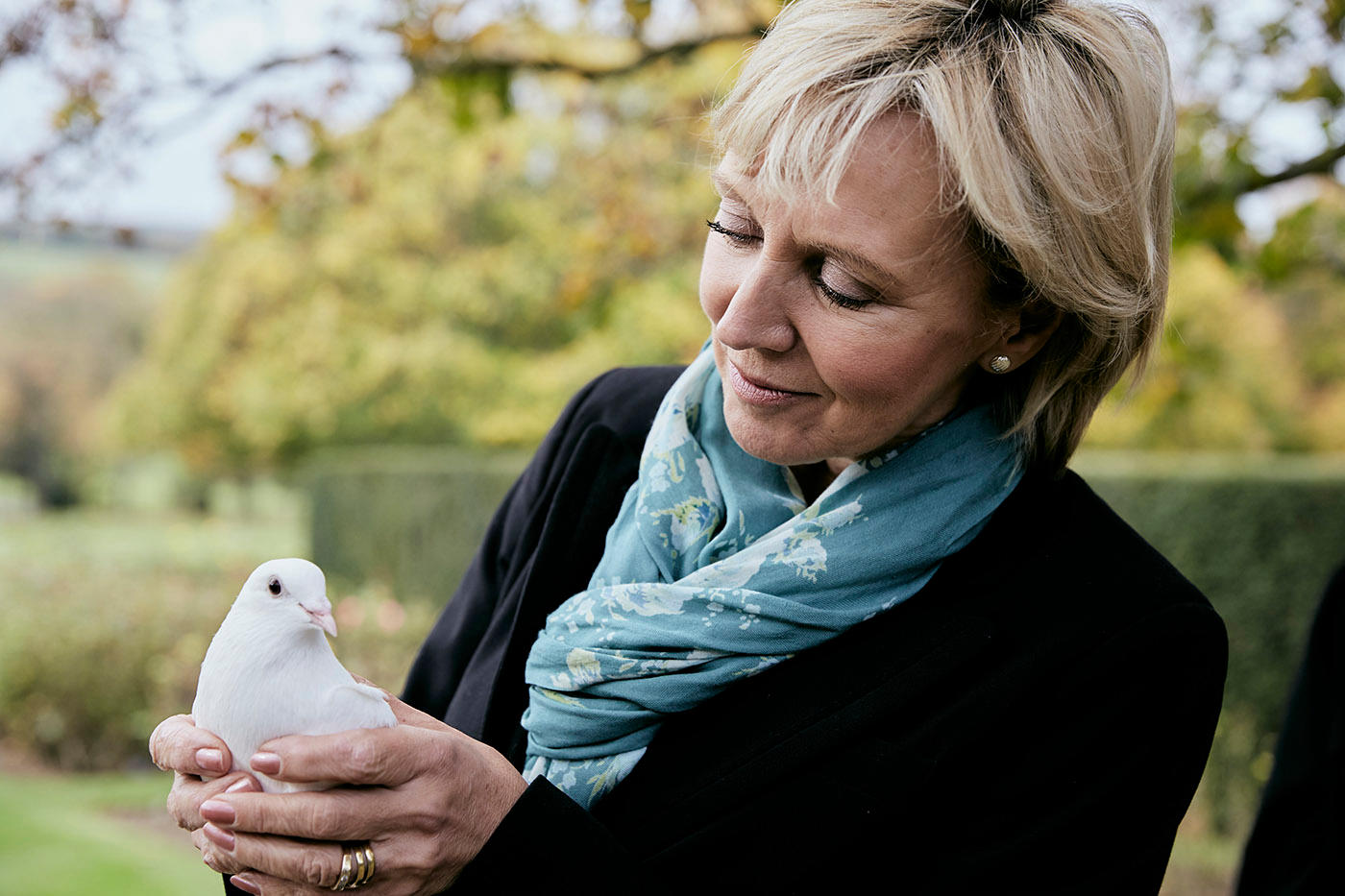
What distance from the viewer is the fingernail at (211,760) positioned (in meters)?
1.43

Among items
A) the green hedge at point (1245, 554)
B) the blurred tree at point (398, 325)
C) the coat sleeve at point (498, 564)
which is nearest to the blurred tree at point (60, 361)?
the blurred tree at point (398, 325)

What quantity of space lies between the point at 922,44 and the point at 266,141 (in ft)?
13.1

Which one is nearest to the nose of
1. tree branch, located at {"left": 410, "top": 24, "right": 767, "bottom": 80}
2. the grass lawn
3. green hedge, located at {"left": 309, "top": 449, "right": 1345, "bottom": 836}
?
tree branch, located at {"left": 410, "top": 24, "right": 767, "bottom": 80}

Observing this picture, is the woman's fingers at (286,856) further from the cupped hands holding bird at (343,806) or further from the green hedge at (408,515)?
the green hedge at (408,515)

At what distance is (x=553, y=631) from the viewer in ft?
6.04

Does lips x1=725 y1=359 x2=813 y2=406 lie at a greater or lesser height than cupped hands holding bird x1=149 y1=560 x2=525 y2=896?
greater

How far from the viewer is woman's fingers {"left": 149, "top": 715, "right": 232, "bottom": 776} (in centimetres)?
143

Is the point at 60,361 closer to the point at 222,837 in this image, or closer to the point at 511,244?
the point at 511,244

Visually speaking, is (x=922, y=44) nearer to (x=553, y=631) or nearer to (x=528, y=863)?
(x=553, y=631)

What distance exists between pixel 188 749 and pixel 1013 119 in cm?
140

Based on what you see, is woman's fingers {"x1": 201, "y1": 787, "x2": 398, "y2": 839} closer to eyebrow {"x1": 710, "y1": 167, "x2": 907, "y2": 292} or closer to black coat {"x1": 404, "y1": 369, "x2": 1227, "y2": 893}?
black coat {"x1": 404, "y1": 369, "x2": 1227, "y2": 893}

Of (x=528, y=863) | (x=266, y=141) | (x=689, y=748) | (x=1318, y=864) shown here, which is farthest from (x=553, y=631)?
(x=266, y=141)

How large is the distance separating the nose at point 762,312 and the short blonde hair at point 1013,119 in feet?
0.39

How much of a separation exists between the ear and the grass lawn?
19.2ft
